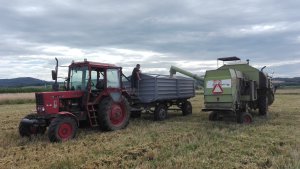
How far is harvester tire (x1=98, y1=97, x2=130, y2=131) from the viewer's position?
35.3 ft

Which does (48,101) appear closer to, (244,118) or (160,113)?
(160,113)

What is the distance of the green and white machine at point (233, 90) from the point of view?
1298 centimetres

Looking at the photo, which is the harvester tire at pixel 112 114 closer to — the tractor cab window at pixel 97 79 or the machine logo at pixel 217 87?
the tractor cab window at pixel 97 79

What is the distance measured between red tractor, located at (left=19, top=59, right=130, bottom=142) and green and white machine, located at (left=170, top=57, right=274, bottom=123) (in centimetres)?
364

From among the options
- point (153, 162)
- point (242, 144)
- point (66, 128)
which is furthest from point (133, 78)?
point (153, 162)

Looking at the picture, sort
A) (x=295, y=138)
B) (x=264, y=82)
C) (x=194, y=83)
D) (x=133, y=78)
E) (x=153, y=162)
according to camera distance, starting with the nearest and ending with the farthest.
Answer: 1. (x=153, y=162)
2. (x=295, y=138)
3. (x=133, y=78)
4. (x=264, y=82)
5. (x=194, y=83)

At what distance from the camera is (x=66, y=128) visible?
935 centimetres

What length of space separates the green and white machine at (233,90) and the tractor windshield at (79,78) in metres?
5.06

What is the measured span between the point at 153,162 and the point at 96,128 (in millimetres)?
5342

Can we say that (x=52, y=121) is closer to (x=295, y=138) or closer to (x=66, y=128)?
(x=66, y=128)

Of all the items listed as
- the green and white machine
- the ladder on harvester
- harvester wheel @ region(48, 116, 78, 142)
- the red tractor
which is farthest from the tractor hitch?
the green and white machine

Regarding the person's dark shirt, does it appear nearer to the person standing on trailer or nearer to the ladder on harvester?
the person standing on trailer

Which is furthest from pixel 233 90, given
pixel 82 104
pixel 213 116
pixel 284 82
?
pixel 284 82

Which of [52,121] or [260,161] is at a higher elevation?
[52,121]
